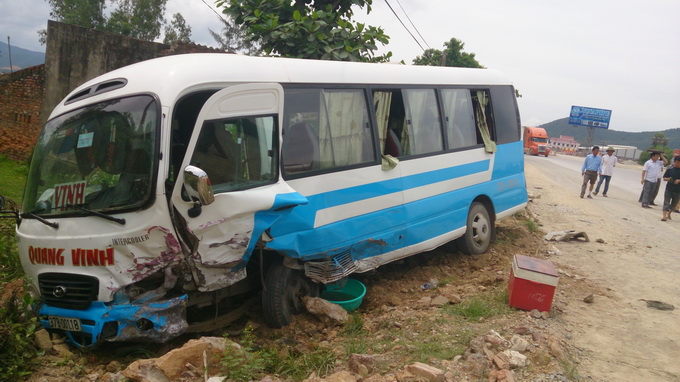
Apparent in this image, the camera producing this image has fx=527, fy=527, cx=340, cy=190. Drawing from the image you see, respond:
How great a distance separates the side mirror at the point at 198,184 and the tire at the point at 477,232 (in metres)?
4.61

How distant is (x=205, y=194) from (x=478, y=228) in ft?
16.7

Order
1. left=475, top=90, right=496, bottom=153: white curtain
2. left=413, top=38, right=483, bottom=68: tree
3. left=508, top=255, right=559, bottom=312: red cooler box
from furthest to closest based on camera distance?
left=413, top=38, right=483, bottom=68: tree < left=475, top=90, right=496, bottom=153: white curtain < left=508, top=255, right=559, bottom=312: red cooler box

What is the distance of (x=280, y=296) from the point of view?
16.4ft

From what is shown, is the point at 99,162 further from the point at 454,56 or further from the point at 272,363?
the point at 454,56

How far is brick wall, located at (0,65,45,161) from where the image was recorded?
38.4 ft

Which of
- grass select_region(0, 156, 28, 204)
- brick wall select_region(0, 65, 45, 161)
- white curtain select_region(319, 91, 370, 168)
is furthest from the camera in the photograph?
brick wall select_region(0, 65, 45, 161)

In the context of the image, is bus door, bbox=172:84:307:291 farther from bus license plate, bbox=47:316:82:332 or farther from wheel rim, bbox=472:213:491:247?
wheel rim, bbox=472:213:491:247

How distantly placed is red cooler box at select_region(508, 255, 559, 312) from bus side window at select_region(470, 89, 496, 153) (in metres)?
2.79

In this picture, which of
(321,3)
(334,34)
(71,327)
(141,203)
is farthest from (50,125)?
(321,3)

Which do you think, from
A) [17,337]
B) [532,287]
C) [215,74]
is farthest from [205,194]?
[532,287]

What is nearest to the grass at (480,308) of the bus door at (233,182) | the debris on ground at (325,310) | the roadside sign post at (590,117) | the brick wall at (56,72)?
the debris on ground at (325,310)

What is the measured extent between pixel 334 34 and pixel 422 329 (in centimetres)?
576

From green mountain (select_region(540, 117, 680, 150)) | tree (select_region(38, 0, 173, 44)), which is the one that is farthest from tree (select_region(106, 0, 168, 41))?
green mountain (select_region(540, 117, 680, 150))

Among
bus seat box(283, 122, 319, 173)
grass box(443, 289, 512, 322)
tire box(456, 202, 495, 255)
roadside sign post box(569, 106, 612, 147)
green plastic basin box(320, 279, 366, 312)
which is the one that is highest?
roadside sign post box(569, 106, 612, 147)
